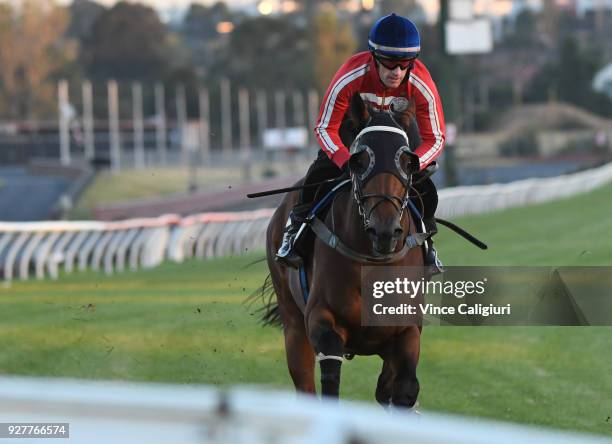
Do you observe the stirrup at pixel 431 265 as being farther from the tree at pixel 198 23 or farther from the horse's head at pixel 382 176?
the tree at pixel 198 23

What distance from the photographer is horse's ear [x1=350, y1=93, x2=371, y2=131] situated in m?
6.51

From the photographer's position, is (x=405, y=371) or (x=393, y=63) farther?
(x=393, y=63)

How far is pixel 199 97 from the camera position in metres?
90.0

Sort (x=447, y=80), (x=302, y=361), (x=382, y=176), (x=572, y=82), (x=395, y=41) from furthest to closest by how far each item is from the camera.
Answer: (x=572, y=82)
(x=447, y=80)
(x=302, y=361)
(x=395, y=41)
(x=382, y=176)

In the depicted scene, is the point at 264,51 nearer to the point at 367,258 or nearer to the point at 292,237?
the point at 292,237

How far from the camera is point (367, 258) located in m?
6.16

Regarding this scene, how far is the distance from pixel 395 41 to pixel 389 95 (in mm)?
319

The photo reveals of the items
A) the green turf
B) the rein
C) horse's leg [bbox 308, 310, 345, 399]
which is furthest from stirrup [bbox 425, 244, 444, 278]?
the green turf

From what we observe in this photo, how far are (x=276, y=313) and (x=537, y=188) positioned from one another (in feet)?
104

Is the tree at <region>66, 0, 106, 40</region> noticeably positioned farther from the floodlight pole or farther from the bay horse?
the bay horse

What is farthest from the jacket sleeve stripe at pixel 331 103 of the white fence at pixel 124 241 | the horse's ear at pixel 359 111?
the white fence at pixel 124 241

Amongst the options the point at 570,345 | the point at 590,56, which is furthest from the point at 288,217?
the point at 590,56

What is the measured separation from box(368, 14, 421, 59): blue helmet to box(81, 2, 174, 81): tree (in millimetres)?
102636

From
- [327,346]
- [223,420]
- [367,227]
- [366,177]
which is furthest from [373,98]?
[223,420]
